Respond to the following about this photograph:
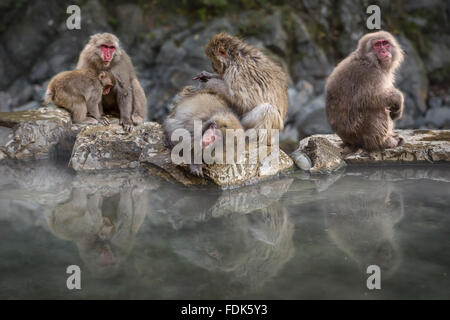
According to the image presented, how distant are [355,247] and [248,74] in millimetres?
1818

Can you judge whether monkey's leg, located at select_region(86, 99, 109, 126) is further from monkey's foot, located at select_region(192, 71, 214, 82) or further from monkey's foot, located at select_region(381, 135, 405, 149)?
monkey's foot, located at select_region(381, 135, 405, 149)

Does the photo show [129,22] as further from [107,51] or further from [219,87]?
[219,87]

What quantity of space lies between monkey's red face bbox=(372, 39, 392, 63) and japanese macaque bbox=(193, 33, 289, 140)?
0.97 meters

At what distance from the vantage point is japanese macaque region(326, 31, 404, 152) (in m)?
4.29

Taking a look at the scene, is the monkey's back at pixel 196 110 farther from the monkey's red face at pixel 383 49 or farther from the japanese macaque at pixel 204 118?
the monkey's red face at pixel 383 49

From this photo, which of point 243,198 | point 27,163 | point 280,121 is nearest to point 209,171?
point 243,198

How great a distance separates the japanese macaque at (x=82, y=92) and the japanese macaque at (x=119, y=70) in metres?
0.09

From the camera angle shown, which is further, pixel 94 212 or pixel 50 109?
pixel 50 109

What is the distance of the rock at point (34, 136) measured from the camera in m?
5.01

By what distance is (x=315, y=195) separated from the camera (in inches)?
145

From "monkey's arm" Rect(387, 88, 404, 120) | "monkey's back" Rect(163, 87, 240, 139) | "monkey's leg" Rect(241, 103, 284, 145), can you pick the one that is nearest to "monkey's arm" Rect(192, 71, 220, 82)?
"monkey's back" Rect(163, 87, 240, 139)

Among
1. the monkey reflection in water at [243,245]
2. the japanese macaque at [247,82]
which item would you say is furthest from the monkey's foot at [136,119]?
the monkey reflection in water at [243,245]

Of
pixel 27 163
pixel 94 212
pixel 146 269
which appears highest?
pixel 27 163
